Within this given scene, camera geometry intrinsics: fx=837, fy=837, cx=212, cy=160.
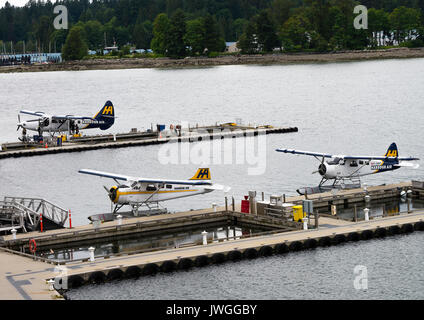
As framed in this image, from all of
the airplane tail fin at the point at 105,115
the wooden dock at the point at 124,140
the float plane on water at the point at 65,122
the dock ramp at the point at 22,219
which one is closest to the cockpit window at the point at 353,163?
the dock ramp at the point at 22,219

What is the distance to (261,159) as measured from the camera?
6625 cm

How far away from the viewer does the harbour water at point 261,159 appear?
31531 millimetres

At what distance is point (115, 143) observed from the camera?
73688 millimetres

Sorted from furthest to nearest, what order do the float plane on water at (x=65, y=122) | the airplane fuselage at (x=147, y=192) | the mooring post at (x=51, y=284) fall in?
the float plane on water at (x=65, y=122)
the airplane fuselage at (x=147, y=192)
the mooring post at (x=51, y=284)

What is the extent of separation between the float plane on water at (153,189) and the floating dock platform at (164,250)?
1.14 m

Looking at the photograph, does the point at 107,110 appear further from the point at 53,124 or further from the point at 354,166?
the point at 354,166

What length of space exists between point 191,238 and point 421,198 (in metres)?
14.2

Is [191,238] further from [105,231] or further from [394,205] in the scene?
[394,205]

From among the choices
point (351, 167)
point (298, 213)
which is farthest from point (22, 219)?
point (351, 167)

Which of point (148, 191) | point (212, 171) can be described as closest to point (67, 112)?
point (212, 171)

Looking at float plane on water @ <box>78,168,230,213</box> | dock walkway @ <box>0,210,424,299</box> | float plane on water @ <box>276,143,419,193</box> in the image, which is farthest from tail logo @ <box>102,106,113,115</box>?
dock walkway @ <box>0,210,424,299</box>

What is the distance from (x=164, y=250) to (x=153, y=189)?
8.36 meters

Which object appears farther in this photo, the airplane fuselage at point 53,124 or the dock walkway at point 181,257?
the airplane fuselage at point 53,124

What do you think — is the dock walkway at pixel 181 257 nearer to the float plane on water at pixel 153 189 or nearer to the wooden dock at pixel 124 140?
the float plane on water at pixel 153 189
